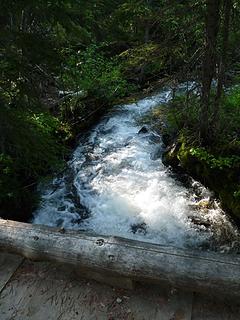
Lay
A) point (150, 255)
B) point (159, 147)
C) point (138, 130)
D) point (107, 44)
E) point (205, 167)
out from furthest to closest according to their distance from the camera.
Answer: point (107, 44) → point (138, 130) → point (159, 147) → point (205, 167) → point (150, 255)

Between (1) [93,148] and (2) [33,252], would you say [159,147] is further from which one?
(2) [33,252]

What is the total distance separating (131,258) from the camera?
428 centimetres

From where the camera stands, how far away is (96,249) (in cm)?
444

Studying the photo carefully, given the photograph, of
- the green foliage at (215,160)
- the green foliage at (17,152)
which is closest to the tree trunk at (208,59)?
the green foliage at (215,160)

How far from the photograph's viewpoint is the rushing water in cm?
704

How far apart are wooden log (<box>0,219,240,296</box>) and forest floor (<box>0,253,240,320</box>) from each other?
27 centimetres

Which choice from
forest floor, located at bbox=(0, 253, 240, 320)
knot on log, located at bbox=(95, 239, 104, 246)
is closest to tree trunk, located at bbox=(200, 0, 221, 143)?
knot on log, located at bbox=(95, 239, 104, 246)

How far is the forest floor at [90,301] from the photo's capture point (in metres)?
4.17

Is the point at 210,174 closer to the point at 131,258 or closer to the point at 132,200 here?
the point at 132,200

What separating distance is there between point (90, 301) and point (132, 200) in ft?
12.6

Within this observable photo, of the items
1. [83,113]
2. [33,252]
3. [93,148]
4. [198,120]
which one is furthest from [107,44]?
[33,252]

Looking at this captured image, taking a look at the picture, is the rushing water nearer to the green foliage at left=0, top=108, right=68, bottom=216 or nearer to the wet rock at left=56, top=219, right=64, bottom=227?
the wet rock at left=56, top=219, right=64, bottom=227

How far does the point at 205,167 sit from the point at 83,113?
512cm

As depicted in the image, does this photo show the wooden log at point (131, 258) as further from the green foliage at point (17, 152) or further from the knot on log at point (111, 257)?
the green foliage at point (17, 152)
